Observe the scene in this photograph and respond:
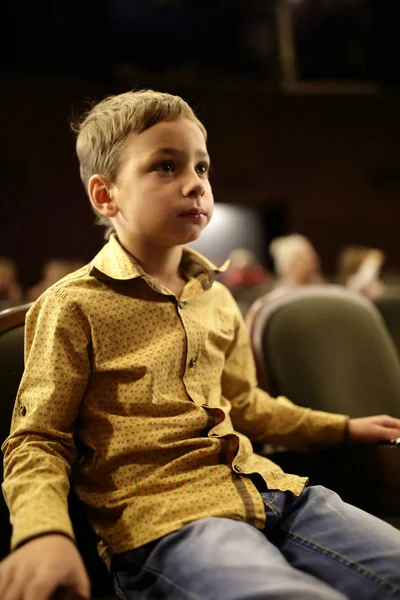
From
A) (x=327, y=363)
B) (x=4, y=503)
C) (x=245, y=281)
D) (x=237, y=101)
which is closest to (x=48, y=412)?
(x=4, y=503)

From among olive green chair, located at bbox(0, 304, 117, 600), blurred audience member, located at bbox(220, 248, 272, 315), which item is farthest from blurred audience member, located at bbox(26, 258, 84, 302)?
blurred audience member, located at bbox(220, 248, 272, 315)

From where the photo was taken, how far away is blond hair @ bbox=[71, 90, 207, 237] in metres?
0.99

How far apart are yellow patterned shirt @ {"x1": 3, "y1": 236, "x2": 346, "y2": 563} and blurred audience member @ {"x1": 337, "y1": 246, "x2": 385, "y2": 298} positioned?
276cm

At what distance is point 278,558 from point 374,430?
1.43 ft

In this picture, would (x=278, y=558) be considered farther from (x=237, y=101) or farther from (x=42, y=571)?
(x=237, y=101)

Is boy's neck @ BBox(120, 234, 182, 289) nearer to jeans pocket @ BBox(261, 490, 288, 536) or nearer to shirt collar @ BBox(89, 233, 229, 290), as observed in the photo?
shirt collar @ BBox(89, 233, 229, 290)

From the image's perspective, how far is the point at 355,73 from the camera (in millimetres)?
6074

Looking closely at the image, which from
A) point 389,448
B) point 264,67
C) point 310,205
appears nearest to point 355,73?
point 264,67

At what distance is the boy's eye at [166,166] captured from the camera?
97 centimetres

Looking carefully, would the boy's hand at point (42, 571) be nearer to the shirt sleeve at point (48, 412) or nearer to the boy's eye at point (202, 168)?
the shirt sleeve at point (48, 412)

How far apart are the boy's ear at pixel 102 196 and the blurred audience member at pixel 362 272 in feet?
9.06

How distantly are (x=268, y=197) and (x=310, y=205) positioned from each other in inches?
19.1

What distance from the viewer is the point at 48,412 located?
0.85 metres

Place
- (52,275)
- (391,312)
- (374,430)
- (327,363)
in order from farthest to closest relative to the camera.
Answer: (391,312) → (52,275) → (327,363) → (374,430)
